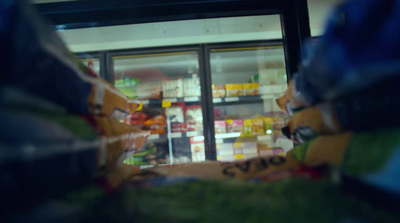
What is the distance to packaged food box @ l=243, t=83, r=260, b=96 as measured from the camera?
96.4 inches

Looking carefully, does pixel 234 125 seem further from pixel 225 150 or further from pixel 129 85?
pixel 129 85

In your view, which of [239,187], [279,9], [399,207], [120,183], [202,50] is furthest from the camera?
[202,50]

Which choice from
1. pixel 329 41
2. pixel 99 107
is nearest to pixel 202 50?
pixel 99 107

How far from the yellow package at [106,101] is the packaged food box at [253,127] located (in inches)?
70.1

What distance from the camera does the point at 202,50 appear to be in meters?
2.39

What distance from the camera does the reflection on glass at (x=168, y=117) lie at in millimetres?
2424

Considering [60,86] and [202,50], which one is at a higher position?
[202,50]

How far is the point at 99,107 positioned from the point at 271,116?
2.15 metres

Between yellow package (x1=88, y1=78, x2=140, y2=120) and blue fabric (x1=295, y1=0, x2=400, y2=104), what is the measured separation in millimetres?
441

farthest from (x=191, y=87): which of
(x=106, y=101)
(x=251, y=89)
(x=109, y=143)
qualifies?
(x=109, y=143)

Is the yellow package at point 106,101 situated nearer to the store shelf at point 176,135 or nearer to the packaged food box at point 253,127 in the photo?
the store shelf at point 176,135

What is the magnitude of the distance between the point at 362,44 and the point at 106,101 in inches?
20.7

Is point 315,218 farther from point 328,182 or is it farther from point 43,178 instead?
point 43,178

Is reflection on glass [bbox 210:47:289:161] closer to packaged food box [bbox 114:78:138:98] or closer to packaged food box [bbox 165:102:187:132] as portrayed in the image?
packaged food box [bbox 165:102:187:132]
